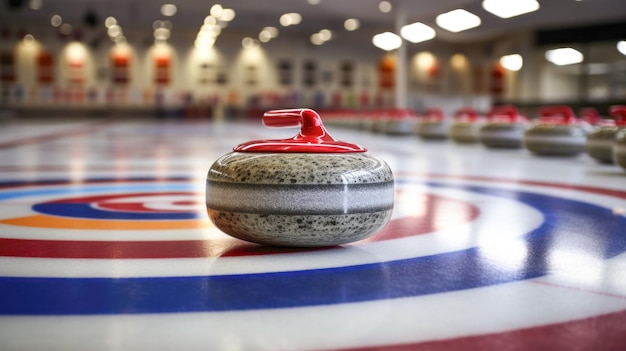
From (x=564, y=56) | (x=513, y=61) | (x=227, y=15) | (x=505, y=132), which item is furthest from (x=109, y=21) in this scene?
(x=505, y=132)

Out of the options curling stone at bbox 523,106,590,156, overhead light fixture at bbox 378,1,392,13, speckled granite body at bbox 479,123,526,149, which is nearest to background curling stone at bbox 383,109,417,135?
speckled granite body at bbox 479,123,526,149

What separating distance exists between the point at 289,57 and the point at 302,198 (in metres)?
33.9

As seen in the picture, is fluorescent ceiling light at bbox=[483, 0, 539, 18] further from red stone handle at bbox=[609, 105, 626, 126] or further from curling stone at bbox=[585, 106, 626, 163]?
red stone handle at bbox=[609, 105, 626, 126]

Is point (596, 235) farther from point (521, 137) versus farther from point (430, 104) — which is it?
point (430, 104)

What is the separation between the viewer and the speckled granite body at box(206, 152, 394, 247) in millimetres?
2121

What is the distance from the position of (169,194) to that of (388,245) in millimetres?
1898

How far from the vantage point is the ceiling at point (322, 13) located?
21.6m

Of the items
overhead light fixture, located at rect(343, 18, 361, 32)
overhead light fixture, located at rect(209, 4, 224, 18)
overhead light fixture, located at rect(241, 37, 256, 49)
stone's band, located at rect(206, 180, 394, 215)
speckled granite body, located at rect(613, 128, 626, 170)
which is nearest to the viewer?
stone's band, located at rect(206, 180, 394, 215)

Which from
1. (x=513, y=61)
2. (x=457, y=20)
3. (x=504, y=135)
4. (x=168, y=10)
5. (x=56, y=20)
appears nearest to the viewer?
(x=504, y=135)

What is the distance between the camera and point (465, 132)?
10578 mm

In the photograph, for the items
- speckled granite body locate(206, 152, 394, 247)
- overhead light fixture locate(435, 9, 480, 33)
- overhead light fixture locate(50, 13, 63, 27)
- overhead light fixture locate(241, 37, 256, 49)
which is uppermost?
overhead light fixture locate(50, 13, 63, 27)

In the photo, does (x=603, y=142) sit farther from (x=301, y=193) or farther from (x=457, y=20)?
(x=457, y=20)

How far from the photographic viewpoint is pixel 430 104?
34.5 m

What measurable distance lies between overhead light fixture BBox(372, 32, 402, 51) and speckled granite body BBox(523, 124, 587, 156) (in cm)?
2503
